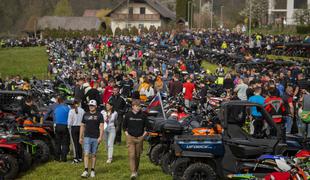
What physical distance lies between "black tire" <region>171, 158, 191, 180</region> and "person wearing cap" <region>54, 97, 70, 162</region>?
4346 mm

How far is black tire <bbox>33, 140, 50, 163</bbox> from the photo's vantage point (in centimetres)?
1559

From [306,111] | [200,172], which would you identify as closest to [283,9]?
[306,111]

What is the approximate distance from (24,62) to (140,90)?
40.2 meters

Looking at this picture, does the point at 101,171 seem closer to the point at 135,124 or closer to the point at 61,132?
the point at 61,132

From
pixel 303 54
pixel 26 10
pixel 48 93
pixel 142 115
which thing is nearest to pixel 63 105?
pixel 142 115

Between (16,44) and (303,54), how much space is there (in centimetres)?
5030

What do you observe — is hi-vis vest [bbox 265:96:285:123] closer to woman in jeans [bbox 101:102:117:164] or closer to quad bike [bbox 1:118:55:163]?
woman in jeans [bbox 101:102:117:164]

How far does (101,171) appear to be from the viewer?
14.9 meters

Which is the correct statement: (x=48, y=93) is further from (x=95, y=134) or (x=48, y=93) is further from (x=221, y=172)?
(x=221, y=172)

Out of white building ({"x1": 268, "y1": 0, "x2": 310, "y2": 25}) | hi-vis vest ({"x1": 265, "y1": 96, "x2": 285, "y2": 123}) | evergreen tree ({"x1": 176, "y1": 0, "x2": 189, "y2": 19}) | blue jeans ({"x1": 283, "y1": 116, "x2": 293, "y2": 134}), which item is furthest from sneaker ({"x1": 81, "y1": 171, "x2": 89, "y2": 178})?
evergreen tree ({"x1": 176, "y1": 0, "x2": 189, "y2": 19})

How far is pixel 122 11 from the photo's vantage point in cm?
11131

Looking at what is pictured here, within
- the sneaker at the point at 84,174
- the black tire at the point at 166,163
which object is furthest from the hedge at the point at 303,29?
the sneaker at the point at 84,174

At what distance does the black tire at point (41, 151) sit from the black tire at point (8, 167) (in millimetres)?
1907

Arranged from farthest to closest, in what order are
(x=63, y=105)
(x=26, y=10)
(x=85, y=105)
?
(x=26, y=10) → (x=85, y=105) → (x=63, y=105)
